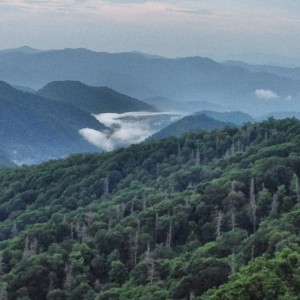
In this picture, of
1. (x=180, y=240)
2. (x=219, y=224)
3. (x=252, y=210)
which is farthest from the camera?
(x=180, y=240)

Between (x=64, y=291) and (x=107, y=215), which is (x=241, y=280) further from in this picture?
(x=107, y=215)

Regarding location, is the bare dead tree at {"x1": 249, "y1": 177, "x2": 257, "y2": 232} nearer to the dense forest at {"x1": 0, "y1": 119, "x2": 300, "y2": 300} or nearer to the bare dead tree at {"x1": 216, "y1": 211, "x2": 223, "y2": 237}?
the dense forest at {"x1": 0, "y1": 119, "x2": 300, "y2": 300}

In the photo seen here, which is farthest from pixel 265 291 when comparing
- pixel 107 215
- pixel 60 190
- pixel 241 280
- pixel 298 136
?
pixel 60 190

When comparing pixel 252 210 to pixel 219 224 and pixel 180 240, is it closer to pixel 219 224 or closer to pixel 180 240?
pixel 219 224

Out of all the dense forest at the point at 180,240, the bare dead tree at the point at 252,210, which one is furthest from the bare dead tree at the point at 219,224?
the bare dead tree at the point at 252,210

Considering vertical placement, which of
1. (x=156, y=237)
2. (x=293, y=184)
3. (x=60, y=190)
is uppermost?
(x=293, y=184)

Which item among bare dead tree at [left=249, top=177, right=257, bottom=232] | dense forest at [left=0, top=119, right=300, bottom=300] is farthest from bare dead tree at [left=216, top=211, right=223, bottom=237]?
bare dead tree at [left=249, top=177, right=257, bottom=232]

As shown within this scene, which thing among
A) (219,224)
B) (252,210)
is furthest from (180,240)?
(252,210)

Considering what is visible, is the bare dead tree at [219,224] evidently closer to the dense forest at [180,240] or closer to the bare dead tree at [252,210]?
the dense forest at [180,240]

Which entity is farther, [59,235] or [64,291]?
[59,235]
